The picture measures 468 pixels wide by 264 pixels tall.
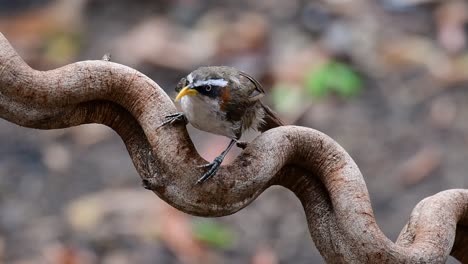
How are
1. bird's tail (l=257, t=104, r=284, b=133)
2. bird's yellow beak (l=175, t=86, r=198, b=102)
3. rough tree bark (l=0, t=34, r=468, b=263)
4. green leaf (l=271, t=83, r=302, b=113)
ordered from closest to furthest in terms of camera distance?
1. rough tree bark (l=0, t=34, r=468, b=263)
2. bird's yellow beak (l=175, t=86, r=198, b=102)
3. bird's tail (l=257, t=104, r=284, b=133)
4. green leaf (l=271, t=83, r=302, b=113)

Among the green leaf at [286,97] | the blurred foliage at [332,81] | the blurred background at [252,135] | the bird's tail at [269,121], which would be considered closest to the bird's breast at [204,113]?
the bird's tail at [269,121]

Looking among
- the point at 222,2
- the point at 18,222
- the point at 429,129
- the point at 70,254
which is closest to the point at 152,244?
the point at 70,254

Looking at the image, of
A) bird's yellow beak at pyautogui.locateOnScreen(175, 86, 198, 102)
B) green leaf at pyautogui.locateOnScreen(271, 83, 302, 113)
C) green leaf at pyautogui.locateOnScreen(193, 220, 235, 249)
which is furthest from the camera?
green leaf at pyautogui.locateOnScreen(271, 83, 302, 113)

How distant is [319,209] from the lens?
6.17ft

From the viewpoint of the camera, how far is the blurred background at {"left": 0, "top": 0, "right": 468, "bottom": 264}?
4.24m

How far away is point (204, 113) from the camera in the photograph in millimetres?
2125

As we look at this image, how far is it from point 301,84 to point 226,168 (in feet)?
11.2

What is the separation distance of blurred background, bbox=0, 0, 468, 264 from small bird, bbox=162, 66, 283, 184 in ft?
6.32

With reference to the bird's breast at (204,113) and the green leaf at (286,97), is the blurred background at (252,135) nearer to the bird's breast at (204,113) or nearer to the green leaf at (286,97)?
the green leaf at (286,97)

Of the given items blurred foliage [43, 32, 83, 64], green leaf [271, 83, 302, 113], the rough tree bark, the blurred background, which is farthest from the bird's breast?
blurred foliage [43, 32, 83, 64]

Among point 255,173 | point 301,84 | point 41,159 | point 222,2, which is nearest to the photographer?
point 255,173

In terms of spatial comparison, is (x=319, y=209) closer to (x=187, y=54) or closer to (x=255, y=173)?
(x=255, y=173)

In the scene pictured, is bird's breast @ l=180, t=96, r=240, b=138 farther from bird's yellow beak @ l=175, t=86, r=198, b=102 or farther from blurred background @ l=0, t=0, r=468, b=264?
blurred background @ l=0, t=0, r=468, b=264

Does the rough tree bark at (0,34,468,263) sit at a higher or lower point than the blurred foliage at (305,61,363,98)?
higher
